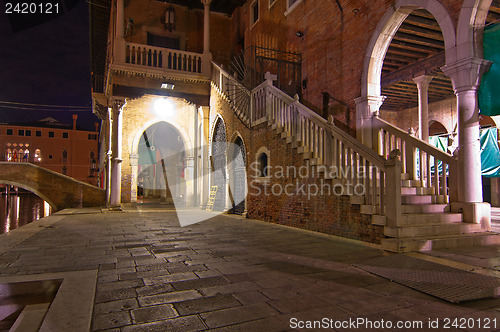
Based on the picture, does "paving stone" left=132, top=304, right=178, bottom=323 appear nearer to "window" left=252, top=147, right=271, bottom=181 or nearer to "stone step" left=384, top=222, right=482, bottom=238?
"stone step" left=384, top=222, right=482, bottom=238

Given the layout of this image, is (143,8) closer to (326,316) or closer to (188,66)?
(188,66)

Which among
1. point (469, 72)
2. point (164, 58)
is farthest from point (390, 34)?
point (164, 58)

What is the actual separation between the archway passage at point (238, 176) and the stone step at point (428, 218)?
20.8ft

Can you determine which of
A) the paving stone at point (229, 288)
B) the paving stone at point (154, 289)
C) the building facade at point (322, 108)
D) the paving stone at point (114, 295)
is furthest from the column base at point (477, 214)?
the paving stone at point (114, 295)

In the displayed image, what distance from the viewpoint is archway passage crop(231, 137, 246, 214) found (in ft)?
38.7

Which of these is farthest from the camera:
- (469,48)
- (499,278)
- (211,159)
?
(211,159)

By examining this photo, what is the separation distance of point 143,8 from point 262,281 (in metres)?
16.1

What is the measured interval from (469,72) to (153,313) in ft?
21.1

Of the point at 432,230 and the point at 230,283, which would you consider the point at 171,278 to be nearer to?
the point at 230,283

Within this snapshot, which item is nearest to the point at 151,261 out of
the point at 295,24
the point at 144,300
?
the point at 144,300

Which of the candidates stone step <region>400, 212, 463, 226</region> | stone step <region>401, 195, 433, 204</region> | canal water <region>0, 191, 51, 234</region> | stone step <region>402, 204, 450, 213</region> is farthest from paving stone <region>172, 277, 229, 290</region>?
canal water <region>0, 191, 51, 234</region>

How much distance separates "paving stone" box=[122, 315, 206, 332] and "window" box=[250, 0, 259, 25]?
1474cm

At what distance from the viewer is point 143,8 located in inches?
635

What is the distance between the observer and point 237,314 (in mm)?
2826
